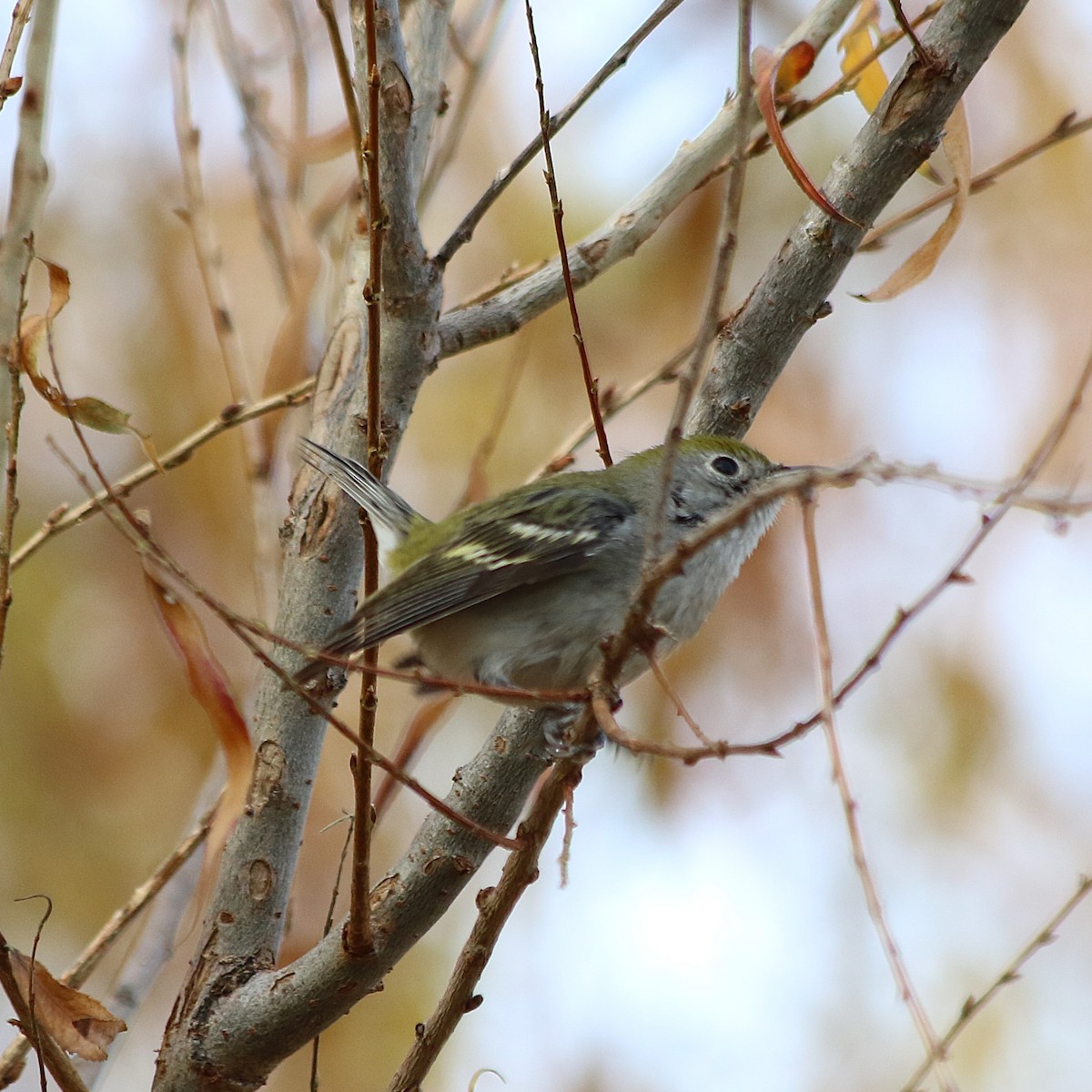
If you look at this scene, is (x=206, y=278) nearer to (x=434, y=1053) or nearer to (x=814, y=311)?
(x=814, y=311)

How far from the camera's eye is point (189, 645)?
8.70ft

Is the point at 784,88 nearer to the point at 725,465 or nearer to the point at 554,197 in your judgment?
the point at 554,197

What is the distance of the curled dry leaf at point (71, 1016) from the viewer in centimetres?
246

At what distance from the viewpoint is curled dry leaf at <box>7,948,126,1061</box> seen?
2.46m

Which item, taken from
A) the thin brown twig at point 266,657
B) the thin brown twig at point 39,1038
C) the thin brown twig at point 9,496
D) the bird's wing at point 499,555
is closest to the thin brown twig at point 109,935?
the thin brown twig at point 39,1038

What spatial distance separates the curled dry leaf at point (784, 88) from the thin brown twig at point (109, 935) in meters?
2.14

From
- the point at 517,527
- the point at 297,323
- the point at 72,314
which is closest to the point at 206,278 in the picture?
the point at 297,323

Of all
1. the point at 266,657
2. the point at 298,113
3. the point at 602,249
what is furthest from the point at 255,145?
the point at 266,657

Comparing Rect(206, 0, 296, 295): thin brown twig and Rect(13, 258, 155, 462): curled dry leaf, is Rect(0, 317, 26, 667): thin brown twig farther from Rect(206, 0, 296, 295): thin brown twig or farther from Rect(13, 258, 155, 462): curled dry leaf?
Rect(206, 0, 296, 295): thin brown twig

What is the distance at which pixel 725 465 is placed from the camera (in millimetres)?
3930

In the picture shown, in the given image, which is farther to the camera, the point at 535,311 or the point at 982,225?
the point at 982,225

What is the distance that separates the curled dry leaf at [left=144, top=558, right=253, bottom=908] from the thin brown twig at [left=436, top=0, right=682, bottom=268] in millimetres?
1124

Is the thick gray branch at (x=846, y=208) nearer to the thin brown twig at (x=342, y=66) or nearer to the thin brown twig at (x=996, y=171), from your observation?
the thin brown twig at (x=996, y=171)

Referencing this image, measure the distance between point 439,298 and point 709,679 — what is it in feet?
11.3
